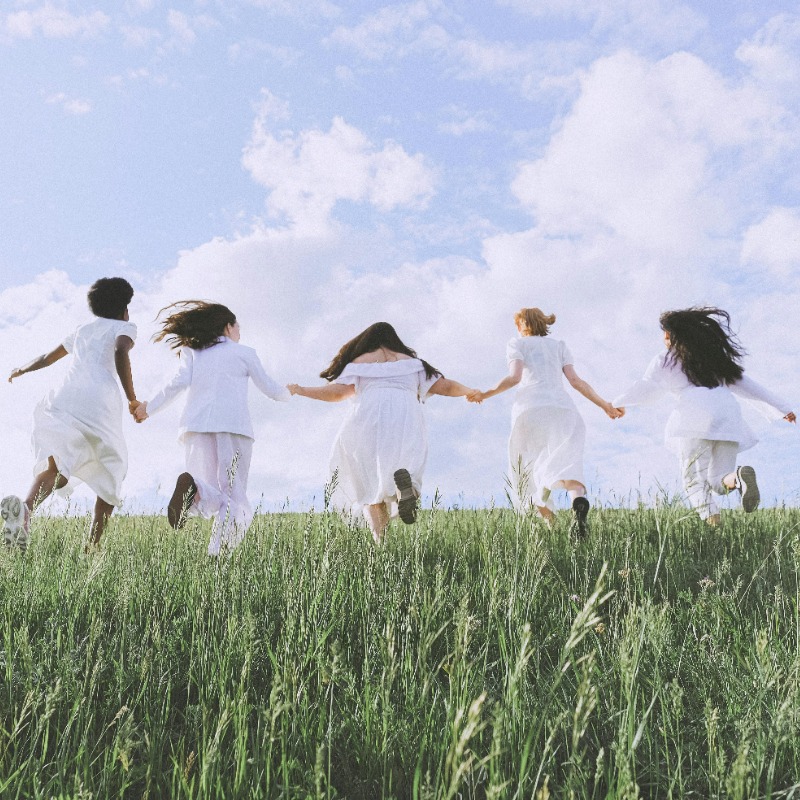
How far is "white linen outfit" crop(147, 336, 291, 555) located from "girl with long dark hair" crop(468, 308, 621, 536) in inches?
88.7

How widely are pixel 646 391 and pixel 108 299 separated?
585cm

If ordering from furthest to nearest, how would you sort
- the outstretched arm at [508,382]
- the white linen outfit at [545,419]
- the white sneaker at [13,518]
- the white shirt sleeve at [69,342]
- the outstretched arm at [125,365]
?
the white linen outfit at [545,419], the outstretched arm at [508,382], the white shirt sleeve at [69,342], the outstretched arm at [125,365], the white sneaker at [13,518]

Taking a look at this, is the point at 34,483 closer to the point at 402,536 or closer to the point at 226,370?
the point at 226,370

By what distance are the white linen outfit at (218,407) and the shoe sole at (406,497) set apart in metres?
1.43

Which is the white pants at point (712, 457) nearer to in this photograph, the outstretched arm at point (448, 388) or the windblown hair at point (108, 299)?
the outstretched arm at point (448, 388)

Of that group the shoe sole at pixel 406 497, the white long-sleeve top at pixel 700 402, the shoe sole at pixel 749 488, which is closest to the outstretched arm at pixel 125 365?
the shoe sole at pixel 406 497

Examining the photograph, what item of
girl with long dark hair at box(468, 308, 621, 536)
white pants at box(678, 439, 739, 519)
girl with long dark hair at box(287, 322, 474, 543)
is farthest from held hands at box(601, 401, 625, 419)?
girl with long dark hair at box(287, 322, 474, 543)

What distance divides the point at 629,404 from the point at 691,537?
246cm

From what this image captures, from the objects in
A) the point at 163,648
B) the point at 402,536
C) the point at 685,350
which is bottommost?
the point at 163,648

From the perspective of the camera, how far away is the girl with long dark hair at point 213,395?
261 inches

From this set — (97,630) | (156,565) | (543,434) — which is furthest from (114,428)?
(97,630)

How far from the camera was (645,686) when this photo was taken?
286 centimetres

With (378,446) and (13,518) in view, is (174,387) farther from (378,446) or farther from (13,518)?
(378,446)

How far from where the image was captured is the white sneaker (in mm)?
6074
